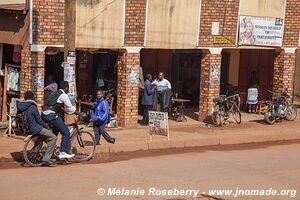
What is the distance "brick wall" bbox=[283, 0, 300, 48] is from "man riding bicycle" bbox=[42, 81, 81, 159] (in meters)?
10.5

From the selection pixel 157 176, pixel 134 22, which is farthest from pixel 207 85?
pixel 157 176

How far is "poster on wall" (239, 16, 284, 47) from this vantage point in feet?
63.7

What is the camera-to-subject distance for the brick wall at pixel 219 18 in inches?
728

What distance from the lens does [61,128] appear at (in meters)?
12.3

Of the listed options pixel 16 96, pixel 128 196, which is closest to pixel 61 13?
pixel 16 96

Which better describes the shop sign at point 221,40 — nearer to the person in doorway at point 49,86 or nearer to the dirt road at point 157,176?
the dirt road at point 157,176

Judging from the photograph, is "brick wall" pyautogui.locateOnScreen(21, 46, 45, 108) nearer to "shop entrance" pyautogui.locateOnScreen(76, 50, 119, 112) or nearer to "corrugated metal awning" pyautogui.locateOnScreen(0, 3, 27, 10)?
"corrugated metal awning" pyautogui.locateOnScreen(0, 3, 27, 10)

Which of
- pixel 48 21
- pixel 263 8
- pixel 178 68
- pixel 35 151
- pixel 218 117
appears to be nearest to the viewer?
pixel 35 151

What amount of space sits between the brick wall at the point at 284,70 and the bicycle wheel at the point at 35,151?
Answer: 1105cm

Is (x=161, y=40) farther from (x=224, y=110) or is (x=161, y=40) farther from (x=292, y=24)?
(x=292, y=24)

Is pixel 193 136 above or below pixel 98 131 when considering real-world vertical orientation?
below

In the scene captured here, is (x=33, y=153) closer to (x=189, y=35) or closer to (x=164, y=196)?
(x=164, y=196)

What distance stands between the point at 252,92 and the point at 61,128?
10.9m

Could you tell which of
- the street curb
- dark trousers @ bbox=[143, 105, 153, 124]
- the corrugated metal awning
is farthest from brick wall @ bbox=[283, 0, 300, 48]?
the corrugated metal awning
